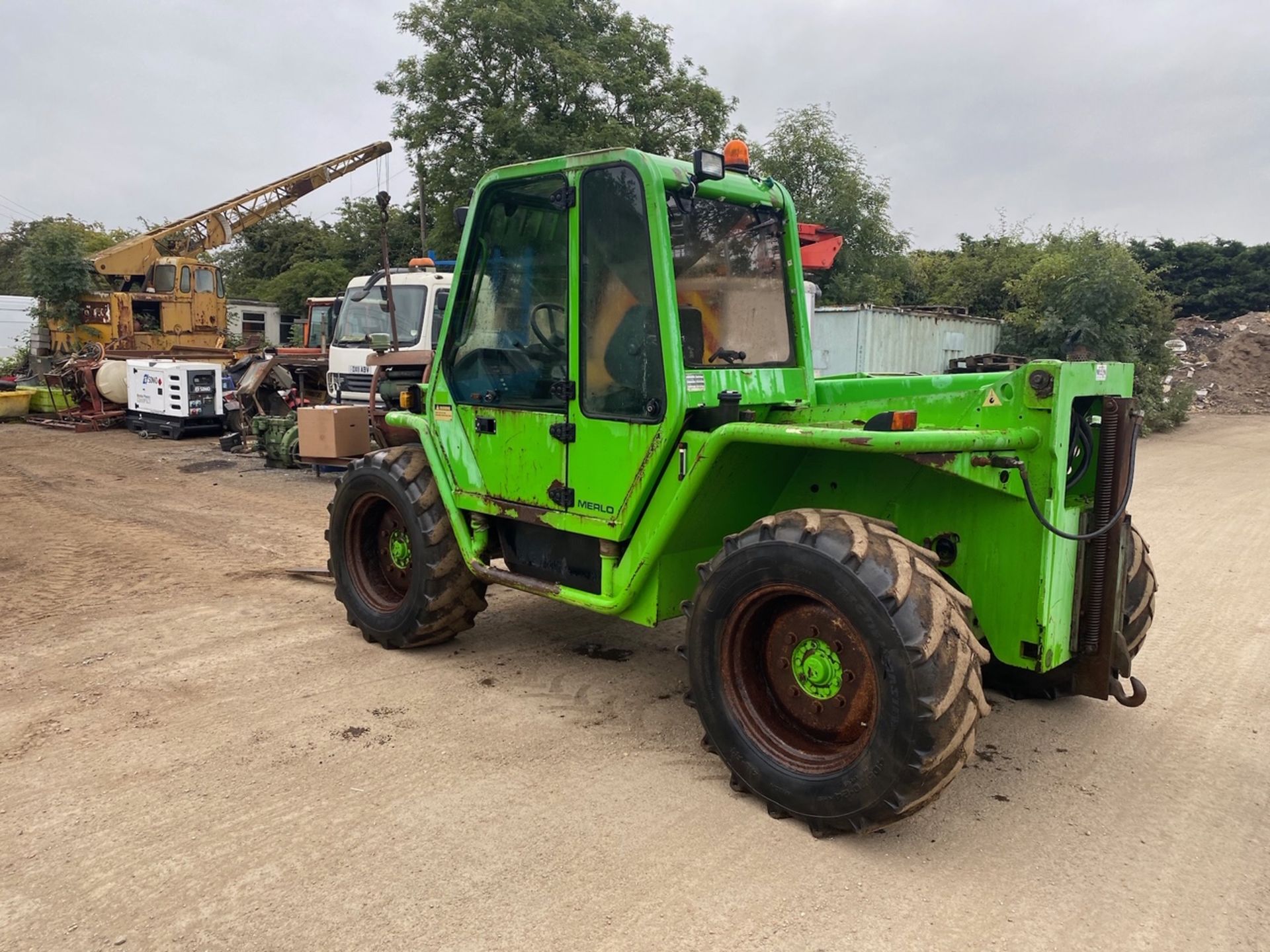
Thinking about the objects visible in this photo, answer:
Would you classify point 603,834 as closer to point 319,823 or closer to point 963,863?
point 319,823

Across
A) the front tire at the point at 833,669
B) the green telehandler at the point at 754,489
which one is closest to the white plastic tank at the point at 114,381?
the green telehandler at the point at 754,489

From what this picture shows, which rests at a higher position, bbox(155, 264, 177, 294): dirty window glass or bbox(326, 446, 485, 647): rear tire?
bbox(155, 264, 177, 294): dirty window glass

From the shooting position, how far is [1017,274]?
74.0ft

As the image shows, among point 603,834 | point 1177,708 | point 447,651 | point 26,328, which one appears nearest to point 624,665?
point 447,651

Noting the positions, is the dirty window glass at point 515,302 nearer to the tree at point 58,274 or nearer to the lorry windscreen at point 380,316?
the lorry windscreen at point 380,316

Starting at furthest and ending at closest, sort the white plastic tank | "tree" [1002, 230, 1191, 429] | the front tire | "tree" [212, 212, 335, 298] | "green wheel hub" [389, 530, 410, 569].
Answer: "tree" [212, 212, 335, 298] < "tree" [1002, 230, 1191, 429] < the white plastic tank < "green wheel hub" [389, 530, 410, 569] < the front tire

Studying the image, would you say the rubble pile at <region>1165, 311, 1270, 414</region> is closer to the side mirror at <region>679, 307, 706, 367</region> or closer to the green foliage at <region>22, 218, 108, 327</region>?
the side mirror at <region>679, 307, 706, 367</region>

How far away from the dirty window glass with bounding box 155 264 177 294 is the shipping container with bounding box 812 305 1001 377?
13.5m

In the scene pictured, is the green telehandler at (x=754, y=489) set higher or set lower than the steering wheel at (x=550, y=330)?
lower

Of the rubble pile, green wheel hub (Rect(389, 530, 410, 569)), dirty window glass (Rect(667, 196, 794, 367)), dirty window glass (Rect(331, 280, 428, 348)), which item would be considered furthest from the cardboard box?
the rubble pile

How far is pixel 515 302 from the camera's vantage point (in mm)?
4320

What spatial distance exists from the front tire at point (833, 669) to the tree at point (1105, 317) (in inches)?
665

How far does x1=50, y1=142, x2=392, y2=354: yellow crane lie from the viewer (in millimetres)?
19406

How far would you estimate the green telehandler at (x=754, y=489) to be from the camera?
304 centimetres
